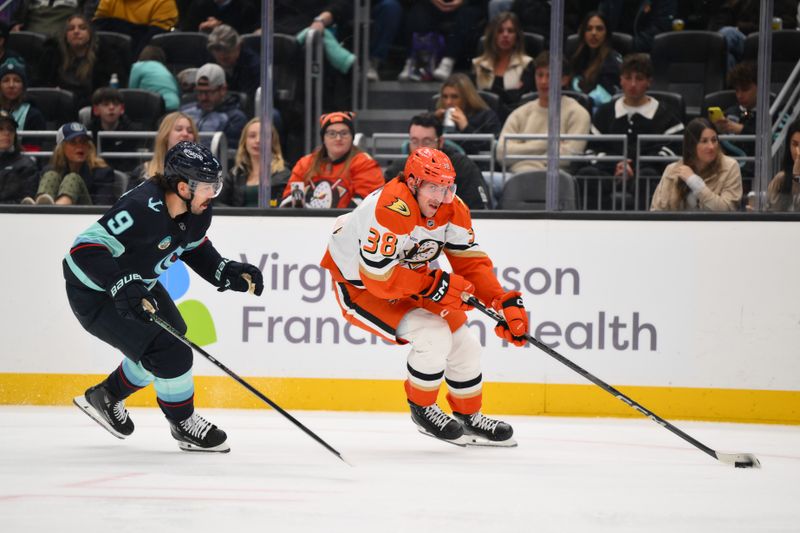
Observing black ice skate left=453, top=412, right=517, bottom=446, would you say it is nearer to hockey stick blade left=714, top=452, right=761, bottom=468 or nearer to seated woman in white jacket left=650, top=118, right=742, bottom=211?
hockey stick blade left=714, top=452, right=761, bottom=468

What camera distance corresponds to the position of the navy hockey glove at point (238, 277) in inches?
165

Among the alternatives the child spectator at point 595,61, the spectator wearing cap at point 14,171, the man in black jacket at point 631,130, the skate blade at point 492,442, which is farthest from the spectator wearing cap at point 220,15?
the skate blade at point 492,442

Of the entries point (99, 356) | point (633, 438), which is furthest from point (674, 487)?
point (99, 356)

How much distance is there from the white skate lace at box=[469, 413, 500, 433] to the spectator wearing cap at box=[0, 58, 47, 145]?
2.73 meters

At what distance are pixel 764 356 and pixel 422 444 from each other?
1724mm

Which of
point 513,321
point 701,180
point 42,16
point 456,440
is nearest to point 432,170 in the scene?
point 513,321

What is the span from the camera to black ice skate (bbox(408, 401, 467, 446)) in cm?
425

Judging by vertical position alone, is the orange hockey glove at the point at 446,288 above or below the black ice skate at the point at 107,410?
above

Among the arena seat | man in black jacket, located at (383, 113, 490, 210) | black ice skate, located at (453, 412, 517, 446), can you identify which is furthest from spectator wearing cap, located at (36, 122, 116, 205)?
the arena seat

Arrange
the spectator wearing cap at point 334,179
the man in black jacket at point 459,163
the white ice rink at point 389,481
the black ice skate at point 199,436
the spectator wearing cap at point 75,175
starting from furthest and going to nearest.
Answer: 1. the spectator wearing cap at point 75,175
2. the spectator wearing cap at point 334,179
3. the man in black jacket at point 459,163
4. the black ice skate at point 199,436
5. the white ice rink at point 389,481

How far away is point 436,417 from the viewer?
4.26 metres

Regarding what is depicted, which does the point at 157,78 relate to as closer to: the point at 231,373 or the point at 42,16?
the point at 42,16

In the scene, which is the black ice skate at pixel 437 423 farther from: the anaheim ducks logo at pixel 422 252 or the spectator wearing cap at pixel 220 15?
the spectator wearing cap at pixel 220 15

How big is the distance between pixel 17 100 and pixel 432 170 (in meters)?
2.84
